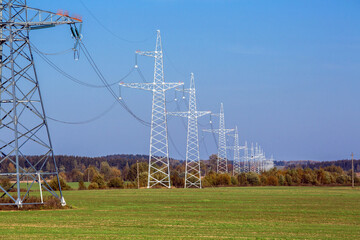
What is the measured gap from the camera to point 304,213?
157 feet

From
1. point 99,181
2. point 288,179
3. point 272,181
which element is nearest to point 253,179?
point 272,181

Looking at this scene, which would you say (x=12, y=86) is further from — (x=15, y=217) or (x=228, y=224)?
(x=228, y=224)

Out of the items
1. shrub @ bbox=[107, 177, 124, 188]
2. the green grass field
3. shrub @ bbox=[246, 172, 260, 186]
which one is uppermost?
shrub @ bbox=[246, 172, 260, 186]

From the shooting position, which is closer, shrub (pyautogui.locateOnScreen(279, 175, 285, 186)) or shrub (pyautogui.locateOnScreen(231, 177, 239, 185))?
shrub (pyautogui.locateOnScreen(231, 177, 239, 185))

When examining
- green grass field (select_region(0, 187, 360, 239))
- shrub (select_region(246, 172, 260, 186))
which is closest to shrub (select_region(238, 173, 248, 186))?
shrub (select_region(246, 172, 260, 186))

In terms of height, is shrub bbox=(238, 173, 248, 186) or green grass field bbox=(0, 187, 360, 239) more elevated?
shrub bbox=(238, 173, 248, 186)

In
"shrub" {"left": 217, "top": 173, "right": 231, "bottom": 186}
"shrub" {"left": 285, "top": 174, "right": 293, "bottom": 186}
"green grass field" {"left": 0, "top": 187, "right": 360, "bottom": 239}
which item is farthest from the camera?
"shrub" {"left": 285, "top": 174, "right": 293, "bottom": 186}

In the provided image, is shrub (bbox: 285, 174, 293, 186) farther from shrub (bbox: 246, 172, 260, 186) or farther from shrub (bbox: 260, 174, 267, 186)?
shrub (bbox: 246, 172, 260, 186)

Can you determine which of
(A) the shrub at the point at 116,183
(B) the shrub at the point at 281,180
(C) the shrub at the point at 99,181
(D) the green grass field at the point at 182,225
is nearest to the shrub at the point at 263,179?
(B) the shrub at the point at 281,180

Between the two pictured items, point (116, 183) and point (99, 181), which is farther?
point (99, 181)

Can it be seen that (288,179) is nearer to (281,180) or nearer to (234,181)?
(281,180)

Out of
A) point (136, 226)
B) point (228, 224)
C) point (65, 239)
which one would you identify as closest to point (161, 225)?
point (136, 226)

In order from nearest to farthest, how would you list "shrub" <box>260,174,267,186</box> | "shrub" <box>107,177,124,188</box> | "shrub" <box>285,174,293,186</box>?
"shrub" <box>107,177,124,188</box>
"shrub" <box>260,174,267,186</box>
"shrub" <box>285,174,293,186</box>

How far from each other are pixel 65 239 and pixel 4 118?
1970 centimetres
